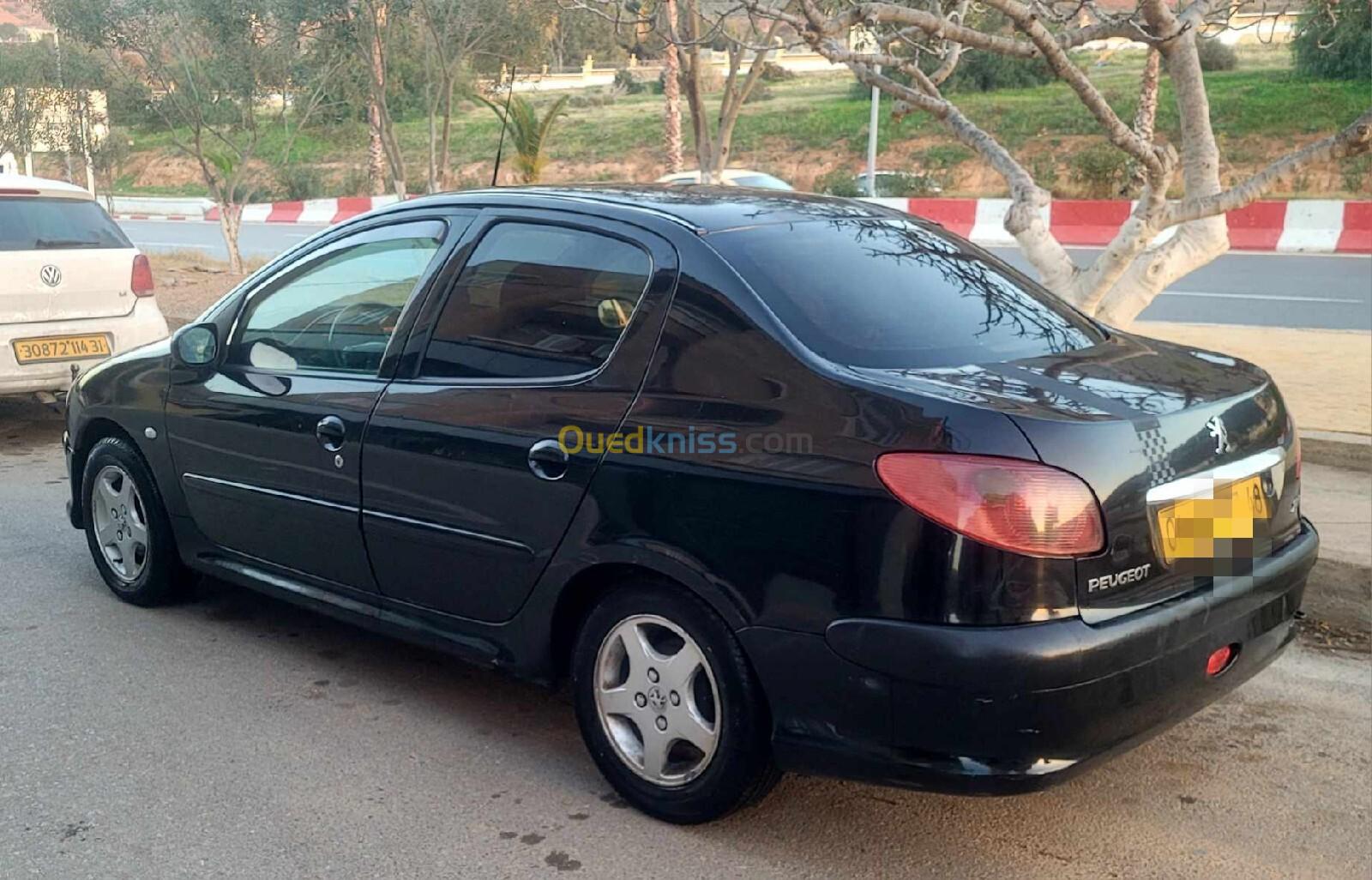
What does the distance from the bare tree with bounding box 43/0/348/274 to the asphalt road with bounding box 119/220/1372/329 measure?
7.26ft

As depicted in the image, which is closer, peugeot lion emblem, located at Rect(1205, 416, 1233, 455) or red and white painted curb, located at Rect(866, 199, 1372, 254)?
peugeot lion emblem, located at Rect(1205, 416, 1233, 455)

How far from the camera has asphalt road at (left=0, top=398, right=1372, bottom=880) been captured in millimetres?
3361

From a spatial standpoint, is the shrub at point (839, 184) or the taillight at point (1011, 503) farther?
the shrub at point (839, 184)

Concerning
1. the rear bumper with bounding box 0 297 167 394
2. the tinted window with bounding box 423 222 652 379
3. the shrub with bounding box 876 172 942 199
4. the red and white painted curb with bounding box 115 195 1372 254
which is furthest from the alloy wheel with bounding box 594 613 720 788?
the shrub with bounding box 876 172 942 199

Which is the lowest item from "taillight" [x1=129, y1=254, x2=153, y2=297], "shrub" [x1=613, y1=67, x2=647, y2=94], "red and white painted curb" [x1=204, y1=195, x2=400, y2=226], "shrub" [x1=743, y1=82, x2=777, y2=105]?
"red and white painted curb" [x1=204, y1=195, x2=400, y2=226]

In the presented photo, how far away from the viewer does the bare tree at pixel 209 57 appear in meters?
14.5

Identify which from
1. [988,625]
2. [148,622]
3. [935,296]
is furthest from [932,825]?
[148,622]

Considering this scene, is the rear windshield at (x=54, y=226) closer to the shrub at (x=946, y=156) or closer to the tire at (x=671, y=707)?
the tire at (x=671, y=707)

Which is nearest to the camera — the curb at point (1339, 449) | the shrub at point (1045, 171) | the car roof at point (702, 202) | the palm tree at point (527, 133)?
the car roof at point (702, 202)

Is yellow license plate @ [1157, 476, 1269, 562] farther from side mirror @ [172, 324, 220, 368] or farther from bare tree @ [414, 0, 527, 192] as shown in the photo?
bare tree @ [414, 0, 527, 192]

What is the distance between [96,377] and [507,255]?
2319 millimetres

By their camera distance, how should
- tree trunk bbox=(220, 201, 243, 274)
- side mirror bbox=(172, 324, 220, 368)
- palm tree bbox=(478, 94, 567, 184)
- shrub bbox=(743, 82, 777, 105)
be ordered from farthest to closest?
shrub bbox=(743, 82, 777, 105)
palm tree bbox=(478, 94, 567, 184)
tree trunk bbox=(220, 201, 243, 274)
side mirror bbox=(172, 324, 220, 368)

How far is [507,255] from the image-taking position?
3.98 m

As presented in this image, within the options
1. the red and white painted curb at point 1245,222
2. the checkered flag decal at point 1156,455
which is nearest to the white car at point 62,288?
the checkered flag decal at point 1156,455
